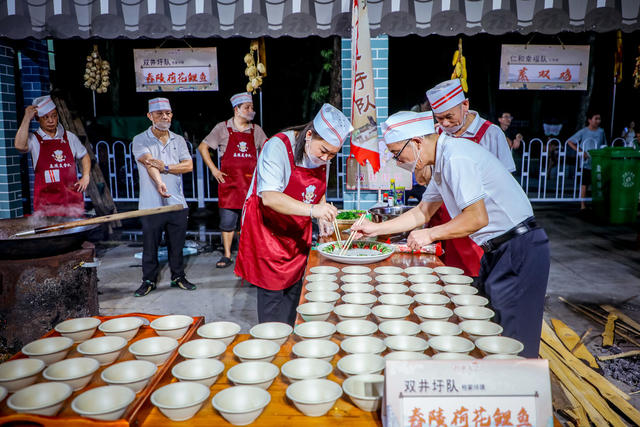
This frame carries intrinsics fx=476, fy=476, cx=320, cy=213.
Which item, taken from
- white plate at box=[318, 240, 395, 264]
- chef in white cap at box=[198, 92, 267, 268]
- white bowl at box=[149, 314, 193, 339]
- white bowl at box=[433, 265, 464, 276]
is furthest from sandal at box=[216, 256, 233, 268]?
white bowl at box=[149, 314, 193, 339]

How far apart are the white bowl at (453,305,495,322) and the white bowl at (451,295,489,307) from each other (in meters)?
0.10

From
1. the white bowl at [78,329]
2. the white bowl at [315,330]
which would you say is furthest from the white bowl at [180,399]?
the white bowl at [78,329]

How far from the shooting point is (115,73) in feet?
42.5

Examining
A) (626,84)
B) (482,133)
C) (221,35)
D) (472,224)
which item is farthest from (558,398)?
(626,84)

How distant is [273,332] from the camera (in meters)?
1.69

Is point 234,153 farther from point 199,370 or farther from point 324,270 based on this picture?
point 199,370

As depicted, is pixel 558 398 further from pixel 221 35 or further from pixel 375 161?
pixel 221 35

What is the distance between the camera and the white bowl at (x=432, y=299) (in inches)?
77.7

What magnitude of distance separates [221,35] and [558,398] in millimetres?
4686

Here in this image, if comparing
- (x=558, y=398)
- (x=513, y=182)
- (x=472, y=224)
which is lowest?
(x=558, y=398)

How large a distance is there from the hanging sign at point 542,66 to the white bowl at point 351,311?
6.11 m

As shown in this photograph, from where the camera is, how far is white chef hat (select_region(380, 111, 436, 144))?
2.25m

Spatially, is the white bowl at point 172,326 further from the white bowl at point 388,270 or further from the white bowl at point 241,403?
the white bowl at point 388,270

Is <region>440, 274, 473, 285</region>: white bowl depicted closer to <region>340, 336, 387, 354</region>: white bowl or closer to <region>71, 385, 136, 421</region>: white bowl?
<region>340, 336, 387, 354</region>: white bowl
